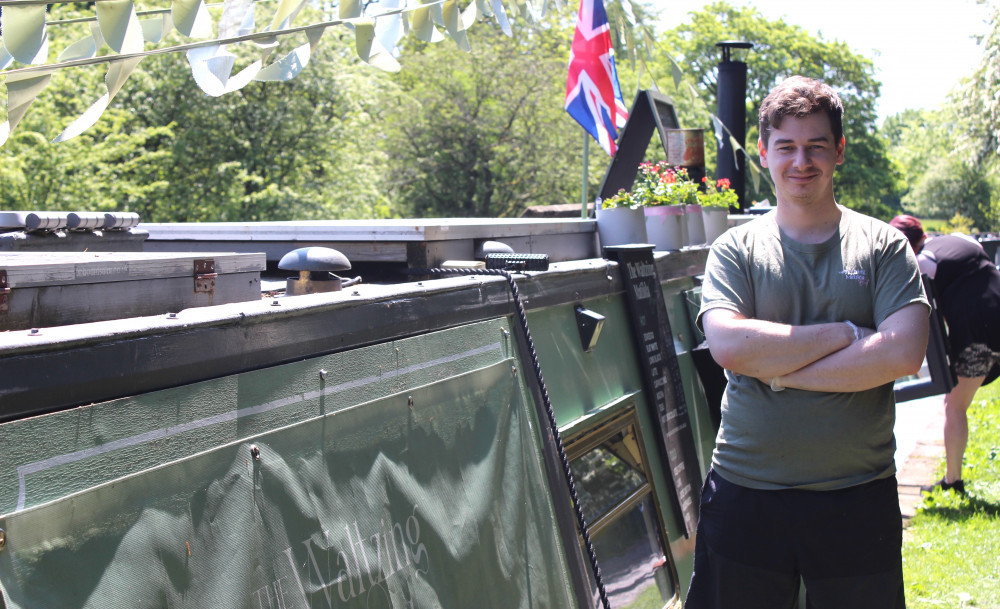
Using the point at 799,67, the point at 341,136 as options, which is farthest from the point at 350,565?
the point at 799,67

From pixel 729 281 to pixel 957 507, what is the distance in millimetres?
5289

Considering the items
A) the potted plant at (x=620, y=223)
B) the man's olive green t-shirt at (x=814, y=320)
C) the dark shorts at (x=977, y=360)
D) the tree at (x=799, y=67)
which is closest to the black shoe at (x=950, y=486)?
the dark shorts at (x=977, y=360)

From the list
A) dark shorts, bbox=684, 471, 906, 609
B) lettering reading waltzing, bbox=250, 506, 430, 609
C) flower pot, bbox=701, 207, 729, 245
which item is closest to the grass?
flower pot, bbox=701, 207, 729, 245

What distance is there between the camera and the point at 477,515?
285cm

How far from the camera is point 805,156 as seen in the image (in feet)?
8.46

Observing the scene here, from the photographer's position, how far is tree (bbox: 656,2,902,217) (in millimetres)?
42844

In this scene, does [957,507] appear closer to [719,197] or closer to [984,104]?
[719,197]

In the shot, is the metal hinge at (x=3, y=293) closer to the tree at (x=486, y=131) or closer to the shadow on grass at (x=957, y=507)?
the shadow on grass at (x=957, y=507)

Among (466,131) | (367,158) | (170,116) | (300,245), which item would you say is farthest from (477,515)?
(466,131)

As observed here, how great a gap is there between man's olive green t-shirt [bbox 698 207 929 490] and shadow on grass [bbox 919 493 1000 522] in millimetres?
4863

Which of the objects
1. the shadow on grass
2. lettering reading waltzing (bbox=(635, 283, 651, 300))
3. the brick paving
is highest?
lettering reading waltzing (bbox=(635, 283, 651, 300))

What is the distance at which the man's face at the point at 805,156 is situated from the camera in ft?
8.48

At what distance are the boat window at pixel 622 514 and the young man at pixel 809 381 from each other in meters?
1.02

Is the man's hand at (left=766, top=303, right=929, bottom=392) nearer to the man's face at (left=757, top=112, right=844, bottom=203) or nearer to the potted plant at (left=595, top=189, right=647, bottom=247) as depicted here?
the man's face at (left=757, top=112, right=844, bottom=203)
